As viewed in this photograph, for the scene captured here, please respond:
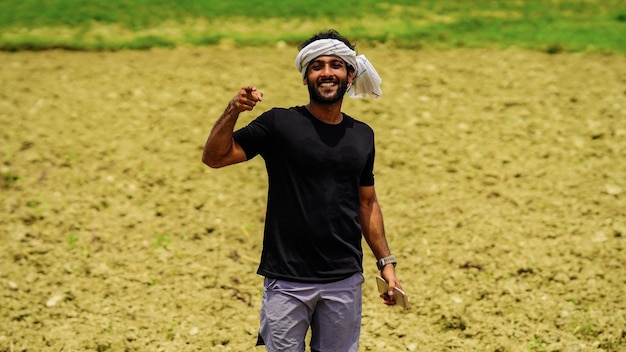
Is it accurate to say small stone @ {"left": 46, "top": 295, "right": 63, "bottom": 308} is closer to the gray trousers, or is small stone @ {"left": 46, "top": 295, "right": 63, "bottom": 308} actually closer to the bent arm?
the gray trousers

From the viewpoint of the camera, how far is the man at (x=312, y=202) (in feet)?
11.5

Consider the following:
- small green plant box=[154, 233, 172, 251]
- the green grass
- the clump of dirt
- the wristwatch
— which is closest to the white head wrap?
the wristwatch

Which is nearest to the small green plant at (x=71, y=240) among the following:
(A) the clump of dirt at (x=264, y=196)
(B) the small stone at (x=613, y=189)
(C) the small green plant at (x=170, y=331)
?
(A) the clump of dirt at (x=264, y=196)

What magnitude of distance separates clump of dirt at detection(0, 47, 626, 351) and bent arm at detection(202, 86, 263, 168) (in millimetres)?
2296

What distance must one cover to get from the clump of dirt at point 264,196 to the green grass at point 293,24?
0.35 meters

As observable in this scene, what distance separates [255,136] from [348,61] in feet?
1.92

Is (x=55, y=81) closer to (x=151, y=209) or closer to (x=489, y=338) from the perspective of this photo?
(x=151, y=209)

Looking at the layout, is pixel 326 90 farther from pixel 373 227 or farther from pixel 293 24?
pixel 293 24

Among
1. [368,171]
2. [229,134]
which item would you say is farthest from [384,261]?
[229,134]

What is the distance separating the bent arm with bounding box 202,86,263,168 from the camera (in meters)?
3.27

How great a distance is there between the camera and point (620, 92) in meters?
8.45

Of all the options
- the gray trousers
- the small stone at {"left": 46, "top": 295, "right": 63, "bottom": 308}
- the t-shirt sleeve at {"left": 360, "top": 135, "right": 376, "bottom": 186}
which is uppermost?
the t-shirt sleeve at {"left": 360, "top": 135, "right": 376, "bottom": 186}

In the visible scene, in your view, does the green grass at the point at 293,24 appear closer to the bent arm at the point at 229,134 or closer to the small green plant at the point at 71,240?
the small green plant at the point at 71,240

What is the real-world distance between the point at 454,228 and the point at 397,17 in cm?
440
